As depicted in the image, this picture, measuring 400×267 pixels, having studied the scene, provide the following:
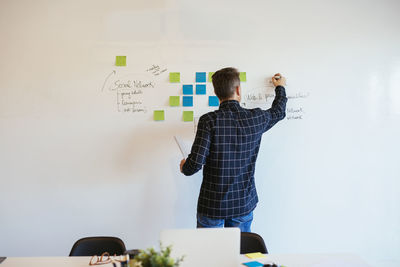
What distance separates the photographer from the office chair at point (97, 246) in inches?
65.7

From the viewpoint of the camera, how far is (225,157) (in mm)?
1768

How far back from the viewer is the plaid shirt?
68.9 inches

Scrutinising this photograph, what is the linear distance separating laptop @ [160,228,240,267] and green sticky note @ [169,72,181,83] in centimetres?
142

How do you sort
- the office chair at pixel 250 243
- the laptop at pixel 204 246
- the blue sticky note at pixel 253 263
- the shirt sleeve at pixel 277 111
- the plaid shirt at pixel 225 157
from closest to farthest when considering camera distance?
the laptop at pixel 204 246 → the blue sticky note at pixel 253 263 → the office chair at pixel 250 243 → the plaid shirt at pixel 225 157 → the shirt sleeve at pixel 277 111

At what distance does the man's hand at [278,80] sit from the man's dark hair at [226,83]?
55cm

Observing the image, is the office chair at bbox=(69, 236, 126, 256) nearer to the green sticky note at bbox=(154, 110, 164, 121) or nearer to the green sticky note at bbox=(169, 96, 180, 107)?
the green sticky note at bbox=(154, 110, 164, 121)

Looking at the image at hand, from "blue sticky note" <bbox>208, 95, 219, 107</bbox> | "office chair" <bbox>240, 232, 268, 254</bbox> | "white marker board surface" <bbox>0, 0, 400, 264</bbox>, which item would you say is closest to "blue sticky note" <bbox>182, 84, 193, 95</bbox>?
"white marker board surface" <bbox>0, 0, 400, 264</bbox>

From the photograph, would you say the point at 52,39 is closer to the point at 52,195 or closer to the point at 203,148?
the point at 52,195

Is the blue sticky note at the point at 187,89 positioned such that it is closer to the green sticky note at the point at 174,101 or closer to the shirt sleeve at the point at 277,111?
the green sticky note at the point at 174,101

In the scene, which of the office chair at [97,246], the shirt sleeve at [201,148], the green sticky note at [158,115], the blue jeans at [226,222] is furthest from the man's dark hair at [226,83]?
the office chair at [97,246]

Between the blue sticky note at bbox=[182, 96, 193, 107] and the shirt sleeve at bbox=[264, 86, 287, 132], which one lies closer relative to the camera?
the shirt sleeve at bbox=[264, 86, 287, 132]

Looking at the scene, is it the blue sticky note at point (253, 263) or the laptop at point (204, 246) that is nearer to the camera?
the laptop at point (204, 246)

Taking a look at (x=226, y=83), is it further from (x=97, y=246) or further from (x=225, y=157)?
(x=97, y=246)

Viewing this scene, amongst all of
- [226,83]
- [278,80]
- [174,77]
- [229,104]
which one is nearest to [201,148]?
[229,104]
